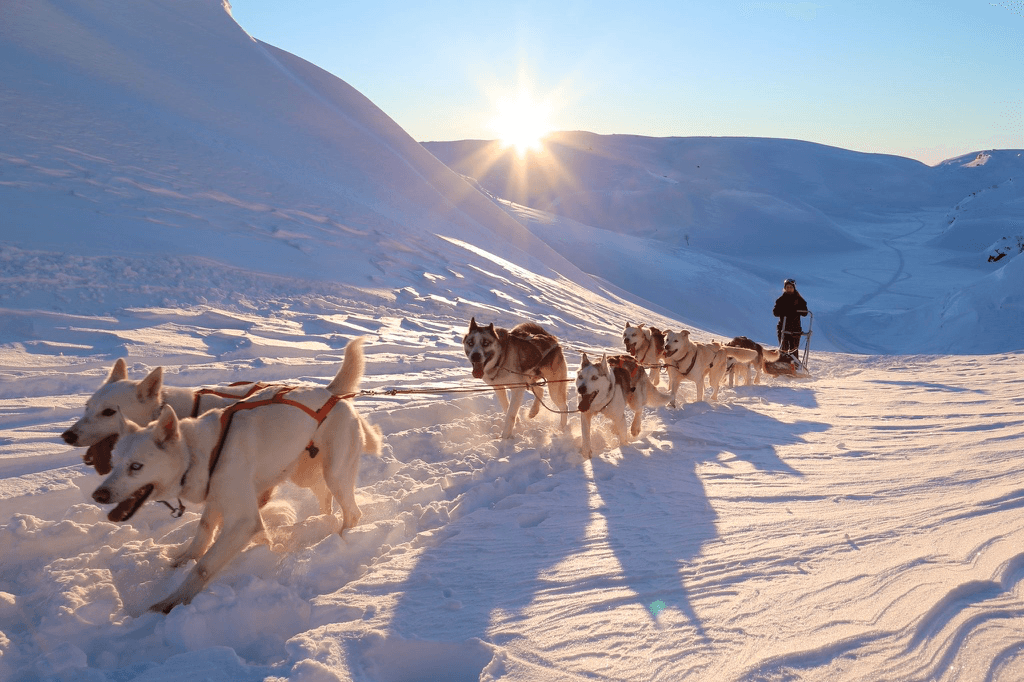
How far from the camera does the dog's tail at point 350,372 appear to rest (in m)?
4.01

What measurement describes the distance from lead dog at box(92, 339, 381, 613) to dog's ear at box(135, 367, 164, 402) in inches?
14.8

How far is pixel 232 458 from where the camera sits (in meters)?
3.32

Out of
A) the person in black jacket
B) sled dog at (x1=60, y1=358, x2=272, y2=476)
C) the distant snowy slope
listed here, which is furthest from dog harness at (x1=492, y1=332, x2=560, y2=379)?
the person in black jacket

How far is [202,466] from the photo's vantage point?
3254mm

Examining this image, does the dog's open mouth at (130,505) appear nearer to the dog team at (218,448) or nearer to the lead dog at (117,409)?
the dog team at (218,448)

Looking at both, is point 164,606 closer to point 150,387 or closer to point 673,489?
point 150,387

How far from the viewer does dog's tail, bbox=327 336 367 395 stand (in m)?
4.01

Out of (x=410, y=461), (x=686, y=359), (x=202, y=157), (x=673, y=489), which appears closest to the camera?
(x=673, y=489)

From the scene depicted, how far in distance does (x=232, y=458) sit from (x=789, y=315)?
1096cm

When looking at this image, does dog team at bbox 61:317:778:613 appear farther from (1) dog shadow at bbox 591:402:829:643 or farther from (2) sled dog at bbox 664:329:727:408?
(2) sled dog at bbox 664:329:727:408

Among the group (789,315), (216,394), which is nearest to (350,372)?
(216,394)

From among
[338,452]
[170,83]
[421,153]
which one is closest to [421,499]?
[338,452]

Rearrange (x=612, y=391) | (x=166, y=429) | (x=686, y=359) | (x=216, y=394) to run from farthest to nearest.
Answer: (x=686, y=359) → (x=612, y=391) → (x=216, y=394) → (x=166, y=429)

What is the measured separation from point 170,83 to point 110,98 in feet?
8.82
